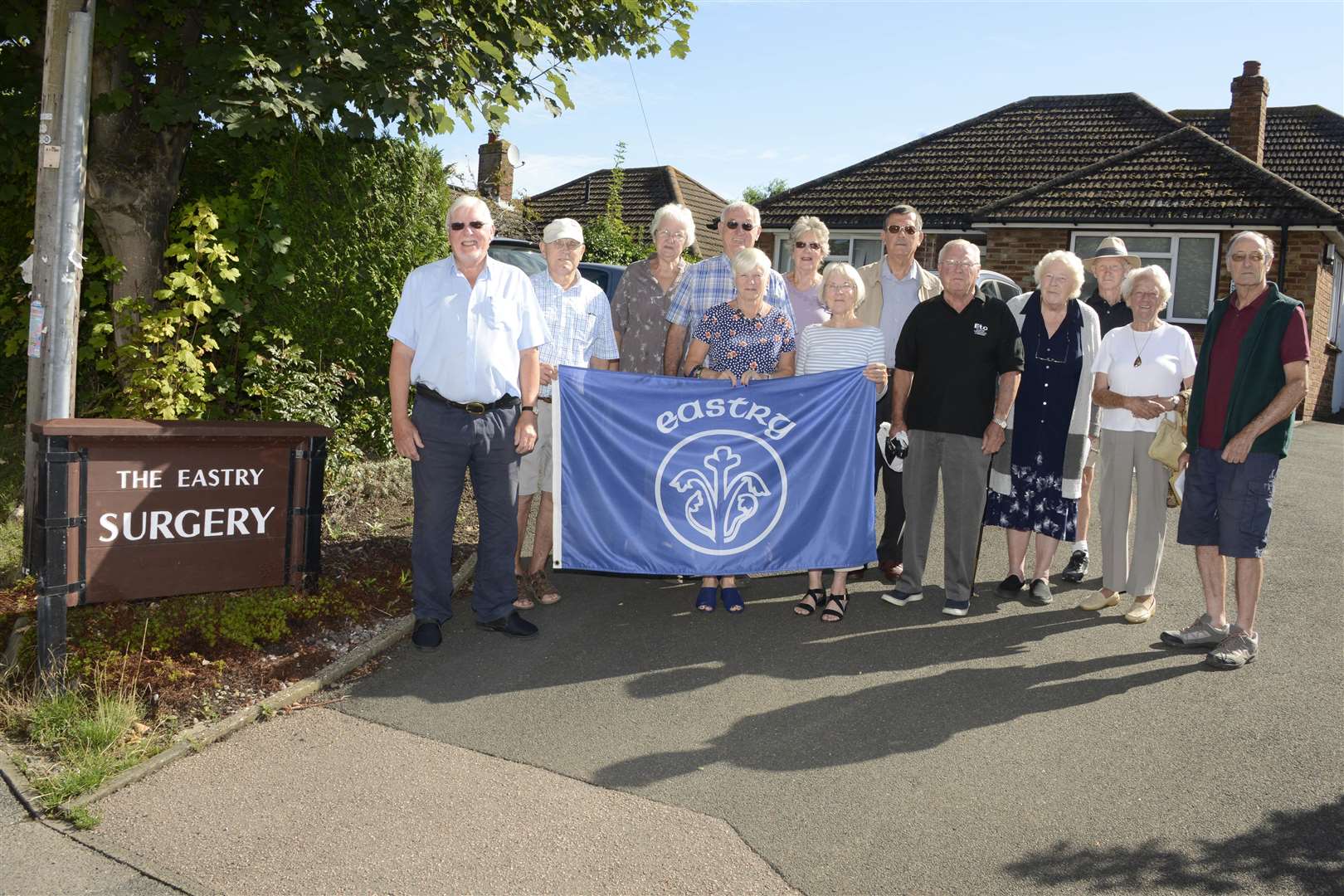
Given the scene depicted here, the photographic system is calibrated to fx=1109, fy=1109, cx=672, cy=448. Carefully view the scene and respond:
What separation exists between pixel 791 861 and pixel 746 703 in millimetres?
1449

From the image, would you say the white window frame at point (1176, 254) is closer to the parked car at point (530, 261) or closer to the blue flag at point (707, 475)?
the parked car at point (530, 261)

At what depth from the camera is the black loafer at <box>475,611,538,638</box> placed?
6230 mm

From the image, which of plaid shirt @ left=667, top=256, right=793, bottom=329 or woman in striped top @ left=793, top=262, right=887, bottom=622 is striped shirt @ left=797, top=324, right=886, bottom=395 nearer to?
woman in striped top @ left=793, top=262, right=887, bottom=622

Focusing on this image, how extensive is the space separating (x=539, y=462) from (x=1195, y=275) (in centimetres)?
1737

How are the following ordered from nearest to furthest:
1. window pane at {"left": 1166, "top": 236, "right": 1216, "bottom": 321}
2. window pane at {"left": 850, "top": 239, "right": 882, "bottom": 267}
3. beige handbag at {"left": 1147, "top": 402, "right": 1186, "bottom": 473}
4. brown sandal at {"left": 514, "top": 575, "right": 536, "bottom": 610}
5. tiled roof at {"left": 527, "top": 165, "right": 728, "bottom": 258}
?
beige handbag at {"left": 1147, "top": 402, "right": 1186, "bottom": 473} → brown sandal at {"left": 514, "top": 575, "right": 536, "bottom": 610} → window pane at {"left": 1166, "top": 236, "right": 1216, "bottom": 321} → window pane at {"left": 850, "top": 239, "right": 882, "bottom": 267} → tiled roof at {"left": 527, "top": 165, "right": 728, "bottom": 258}

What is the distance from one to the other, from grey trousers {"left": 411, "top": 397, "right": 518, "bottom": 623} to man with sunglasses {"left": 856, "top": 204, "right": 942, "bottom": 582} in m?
2.53

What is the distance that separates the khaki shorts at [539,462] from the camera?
6730 millimetres

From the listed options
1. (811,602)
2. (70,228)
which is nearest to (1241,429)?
(811,602)

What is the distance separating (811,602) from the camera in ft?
22.1

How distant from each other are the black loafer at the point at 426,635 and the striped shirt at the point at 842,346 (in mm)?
2637

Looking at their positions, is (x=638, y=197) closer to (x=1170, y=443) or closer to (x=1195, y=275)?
(x=1195, y=275)

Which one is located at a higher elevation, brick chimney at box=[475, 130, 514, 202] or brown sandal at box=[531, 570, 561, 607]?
brick chimney at box=[475, 130, 514, 202]

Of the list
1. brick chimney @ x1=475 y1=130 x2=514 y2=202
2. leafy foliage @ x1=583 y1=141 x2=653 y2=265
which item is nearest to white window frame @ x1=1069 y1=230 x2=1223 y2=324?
leafy foliage @ x1=583 y1=141 x2=653 y2=265

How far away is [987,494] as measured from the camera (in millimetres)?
7410
